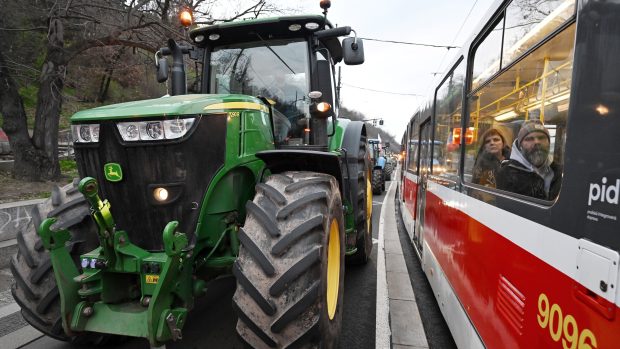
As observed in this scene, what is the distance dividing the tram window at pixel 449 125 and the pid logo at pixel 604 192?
2.14 m

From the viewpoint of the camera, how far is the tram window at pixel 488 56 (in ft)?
8.20

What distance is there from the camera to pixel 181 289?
7.67 feet

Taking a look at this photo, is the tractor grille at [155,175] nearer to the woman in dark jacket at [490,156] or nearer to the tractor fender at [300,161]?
the tractor fender at [300,161]

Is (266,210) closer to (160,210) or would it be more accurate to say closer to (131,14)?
(160,210)

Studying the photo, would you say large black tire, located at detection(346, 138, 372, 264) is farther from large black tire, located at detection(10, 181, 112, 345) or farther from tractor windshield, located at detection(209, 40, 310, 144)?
large black tire, located at detection(10, 181, 112, 345)

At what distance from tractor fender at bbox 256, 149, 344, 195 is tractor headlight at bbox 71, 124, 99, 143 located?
1103 millimetres

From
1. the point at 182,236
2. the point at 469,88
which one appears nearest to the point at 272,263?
the point at 182,236

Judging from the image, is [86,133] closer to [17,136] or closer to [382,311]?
[382,311]

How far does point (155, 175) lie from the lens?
97.3 inches

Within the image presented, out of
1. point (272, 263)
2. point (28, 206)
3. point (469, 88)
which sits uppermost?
point (469, 88)

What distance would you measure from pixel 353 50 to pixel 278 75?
796 millimetres

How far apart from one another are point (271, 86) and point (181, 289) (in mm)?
2190

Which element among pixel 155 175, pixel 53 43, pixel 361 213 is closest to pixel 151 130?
pixel 155 175

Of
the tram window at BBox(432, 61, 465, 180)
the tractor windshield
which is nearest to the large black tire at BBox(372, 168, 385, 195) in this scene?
the tram window at BBox(432, 61, 465, 180)
